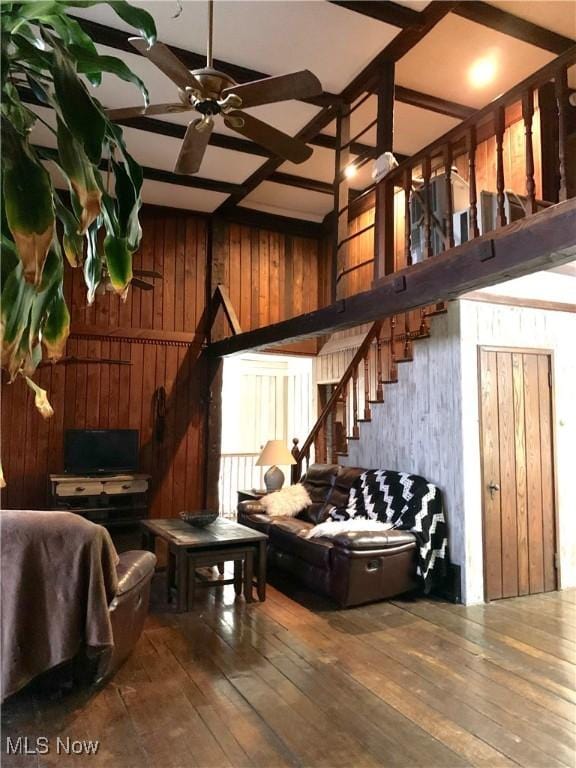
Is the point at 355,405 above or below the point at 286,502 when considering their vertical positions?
above

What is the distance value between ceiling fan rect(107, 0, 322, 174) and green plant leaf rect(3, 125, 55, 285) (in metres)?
1.64

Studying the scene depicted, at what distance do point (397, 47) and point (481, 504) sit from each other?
3.63 metres

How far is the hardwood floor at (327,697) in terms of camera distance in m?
2.20

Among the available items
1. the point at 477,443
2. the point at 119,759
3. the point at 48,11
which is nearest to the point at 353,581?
the point at 477,443

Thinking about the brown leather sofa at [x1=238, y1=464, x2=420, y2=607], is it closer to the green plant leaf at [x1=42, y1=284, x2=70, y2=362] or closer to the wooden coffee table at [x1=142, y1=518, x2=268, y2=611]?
the wooden coffee table at [x1=142, y1=518, x2=268, y2=611]

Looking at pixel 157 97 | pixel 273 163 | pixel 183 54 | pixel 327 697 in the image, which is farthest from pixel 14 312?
pixel 273 163

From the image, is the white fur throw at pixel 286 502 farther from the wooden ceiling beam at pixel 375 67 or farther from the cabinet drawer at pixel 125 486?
the wooden ceiling beam at pixel 375 67

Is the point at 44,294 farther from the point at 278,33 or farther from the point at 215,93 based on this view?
the point at 278,33

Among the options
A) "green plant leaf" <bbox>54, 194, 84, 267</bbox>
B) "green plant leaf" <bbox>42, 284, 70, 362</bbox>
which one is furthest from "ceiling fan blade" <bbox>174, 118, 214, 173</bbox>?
"green plant leaf" <bbox>42, 284, 70, 362</bbox>

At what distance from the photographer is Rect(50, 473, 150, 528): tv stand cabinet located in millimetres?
5496

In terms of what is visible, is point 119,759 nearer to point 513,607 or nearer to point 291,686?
point 291,686

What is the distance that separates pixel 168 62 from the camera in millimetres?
2270

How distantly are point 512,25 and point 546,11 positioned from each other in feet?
0.73

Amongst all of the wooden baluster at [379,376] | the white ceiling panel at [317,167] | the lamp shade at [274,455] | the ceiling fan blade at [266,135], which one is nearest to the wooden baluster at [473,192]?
the ceiling fan blade at [266,135]
